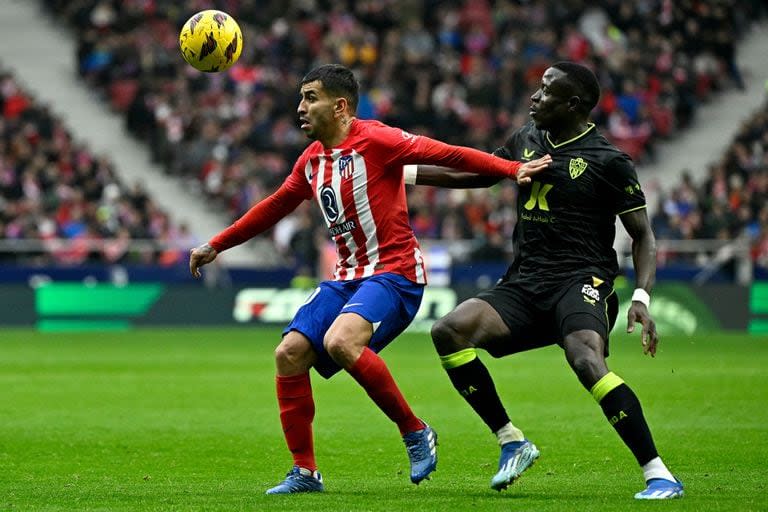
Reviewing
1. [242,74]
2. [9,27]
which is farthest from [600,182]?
[9,27]

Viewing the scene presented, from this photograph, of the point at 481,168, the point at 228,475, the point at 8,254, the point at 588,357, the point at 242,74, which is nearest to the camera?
the point at 588,357

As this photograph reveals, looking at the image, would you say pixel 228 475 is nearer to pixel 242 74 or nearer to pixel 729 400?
pixel 729 400

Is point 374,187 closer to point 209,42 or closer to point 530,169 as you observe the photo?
point 530,169

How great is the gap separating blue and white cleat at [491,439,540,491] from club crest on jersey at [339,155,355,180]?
182 cm

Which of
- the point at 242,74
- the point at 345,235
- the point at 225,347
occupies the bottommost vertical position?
the point at 225,347

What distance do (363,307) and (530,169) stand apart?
4.06 ft

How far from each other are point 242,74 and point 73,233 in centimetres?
606

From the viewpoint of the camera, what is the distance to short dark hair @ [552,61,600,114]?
26.5 feet

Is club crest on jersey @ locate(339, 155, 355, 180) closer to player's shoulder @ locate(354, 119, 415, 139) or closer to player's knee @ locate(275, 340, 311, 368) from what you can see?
player's shoulder @ locate(354, 119, 415, 139)

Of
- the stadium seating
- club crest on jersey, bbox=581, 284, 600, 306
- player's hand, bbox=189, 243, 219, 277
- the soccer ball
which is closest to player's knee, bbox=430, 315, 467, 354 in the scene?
club crest on jersey, bbox=581, 284, 600, 306

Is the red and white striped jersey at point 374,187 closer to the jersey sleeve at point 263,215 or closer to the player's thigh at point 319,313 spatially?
the player's thigh at point 319,313

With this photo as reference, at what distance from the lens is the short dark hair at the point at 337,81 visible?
8.14 meters

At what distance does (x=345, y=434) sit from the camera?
11195mm

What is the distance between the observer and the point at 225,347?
20344mm
